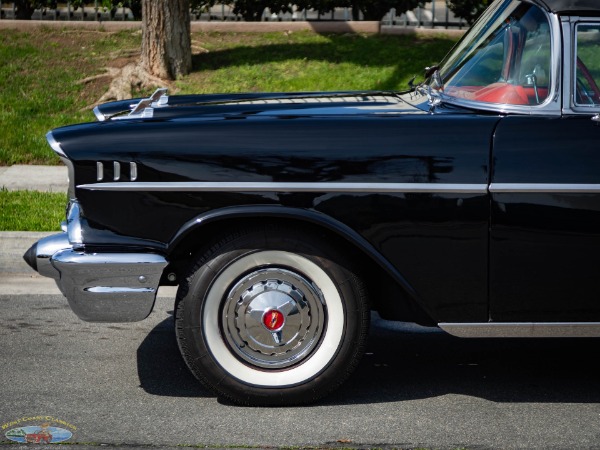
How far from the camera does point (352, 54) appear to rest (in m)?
13.1

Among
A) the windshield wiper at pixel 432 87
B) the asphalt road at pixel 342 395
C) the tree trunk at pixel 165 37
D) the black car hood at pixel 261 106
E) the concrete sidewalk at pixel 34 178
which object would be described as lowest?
the asphalt road at pixel 342 395

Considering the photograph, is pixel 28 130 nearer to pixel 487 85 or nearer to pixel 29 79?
pixel 29 79

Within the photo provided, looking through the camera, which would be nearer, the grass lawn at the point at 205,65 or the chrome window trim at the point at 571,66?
the chrome window trim at the point at 571,66

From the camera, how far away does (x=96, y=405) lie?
4422 mm

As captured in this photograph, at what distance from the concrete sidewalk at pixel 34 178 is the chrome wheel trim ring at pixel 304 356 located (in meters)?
4.71

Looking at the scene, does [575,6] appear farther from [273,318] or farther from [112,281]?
[112,281]

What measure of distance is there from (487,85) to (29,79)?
8760 mm

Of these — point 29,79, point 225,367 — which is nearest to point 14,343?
point 225,367

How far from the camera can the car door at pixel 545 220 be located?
13.5 ft

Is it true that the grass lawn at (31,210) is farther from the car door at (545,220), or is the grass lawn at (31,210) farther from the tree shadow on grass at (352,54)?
the tree shadow on grass at (352,54)

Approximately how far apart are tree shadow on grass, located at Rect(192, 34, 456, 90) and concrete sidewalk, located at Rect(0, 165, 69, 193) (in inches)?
138

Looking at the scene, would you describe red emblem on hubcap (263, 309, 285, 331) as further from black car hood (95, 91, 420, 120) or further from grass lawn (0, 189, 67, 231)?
grass lawn (0, 189, 67, 231)

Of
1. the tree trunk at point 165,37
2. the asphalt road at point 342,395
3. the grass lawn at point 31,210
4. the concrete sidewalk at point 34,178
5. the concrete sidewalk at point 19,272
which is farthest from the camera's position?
the tree trunk at point 165,37

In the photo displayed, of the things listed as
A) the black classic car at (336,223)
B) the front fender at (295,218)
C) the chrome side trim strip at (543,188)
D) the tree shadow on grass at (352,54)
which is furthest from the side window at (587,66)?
the tree shadow on grass at (352,54)
